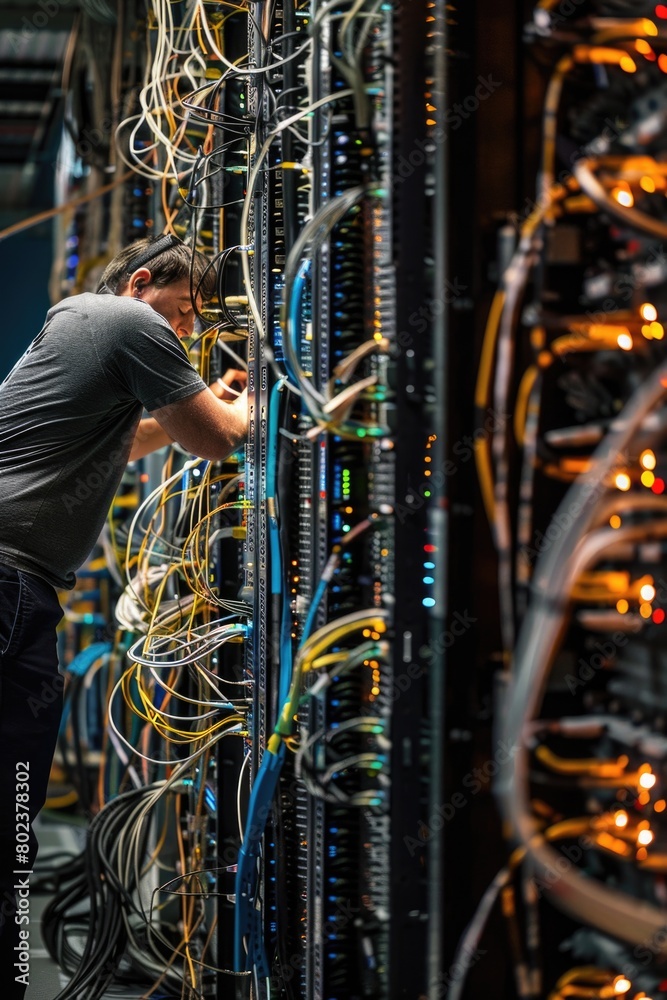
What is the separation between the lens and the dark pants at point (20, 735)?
8.88ft

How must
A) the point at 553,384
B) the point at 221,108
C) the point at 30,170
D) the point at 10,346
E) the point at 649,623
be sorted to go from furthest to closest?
the point at 30,170 → the point at 10,346 → the point at 221,108 → the point at 553,384 → the point at 649,623

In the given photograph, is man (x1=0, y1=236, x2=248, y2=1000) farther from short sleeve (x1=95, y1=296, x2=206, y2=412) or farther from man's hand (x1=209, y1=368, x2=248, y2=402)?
man's hand (x1=209, y1=368, x2=248, y2=402)

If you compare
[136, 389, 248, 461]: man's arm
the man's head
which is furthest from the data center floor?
the man's head

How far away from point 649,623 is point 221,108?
79.4 inches

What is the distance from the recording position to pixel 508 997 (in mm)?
1912

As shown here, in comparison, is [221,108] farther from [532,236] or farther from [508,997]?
[508,997]

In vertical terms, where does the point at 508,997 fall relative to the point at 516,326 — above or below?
below

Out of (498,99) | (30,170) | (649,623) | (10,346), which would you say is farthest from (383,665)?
(30,170)

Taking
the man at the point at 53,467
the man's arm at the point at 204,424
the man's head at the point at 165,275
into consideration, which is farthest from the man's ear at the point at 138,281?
the man's arm at the point at 204,424

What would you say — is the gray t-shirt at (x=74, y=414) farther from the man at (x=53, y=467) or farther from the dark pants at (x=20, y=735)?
the dark pants at (x=20, y=735)

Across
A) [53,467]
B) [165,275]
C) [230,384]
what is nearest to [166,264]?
[165,275]

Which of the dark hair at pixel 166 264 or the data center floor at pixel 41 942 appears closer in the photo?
the dark hair at pixel 166 264

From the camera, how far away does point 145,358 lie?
8.92 ft

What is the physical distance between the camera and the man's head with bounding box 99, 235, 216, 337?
3021 millimetres
